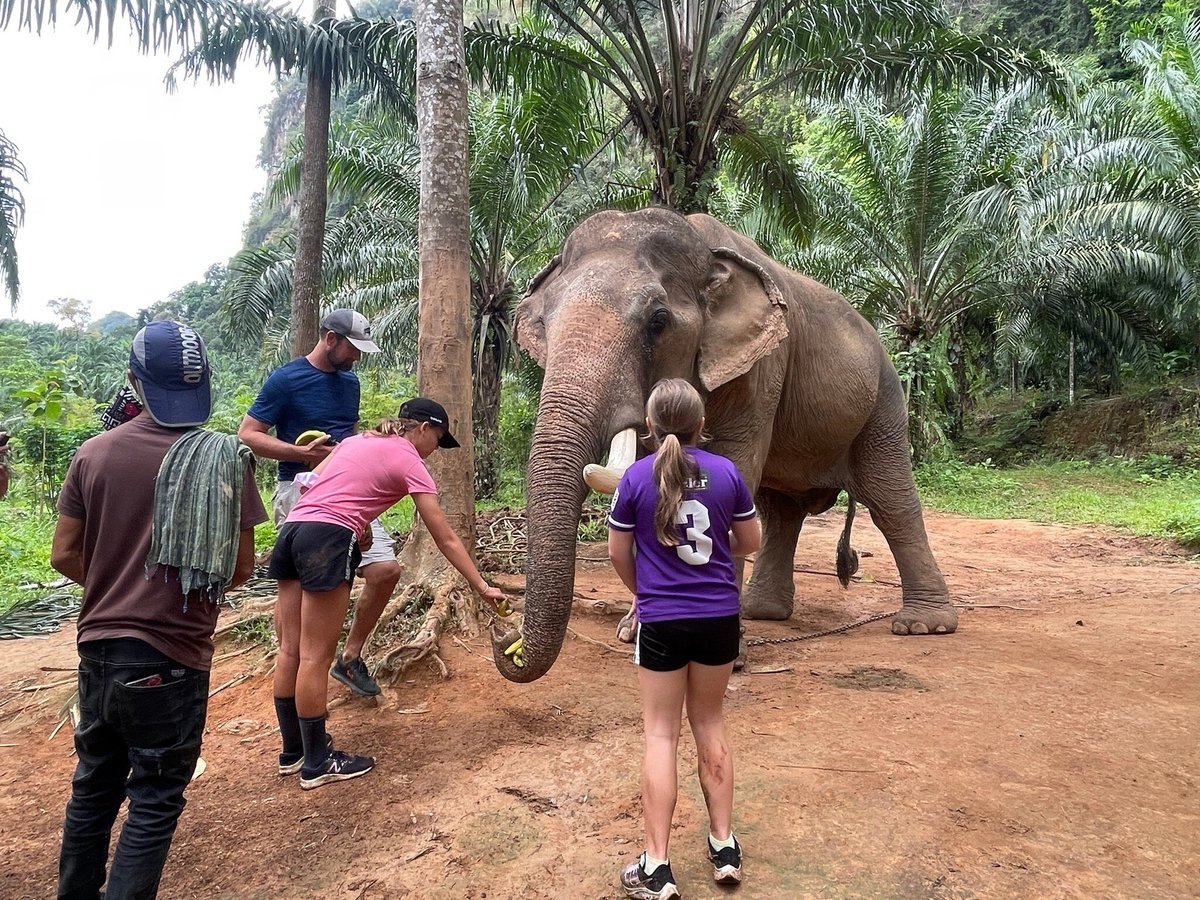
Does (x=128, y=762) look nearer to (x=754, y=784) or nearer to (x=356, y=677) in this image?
(x=356, y=677)

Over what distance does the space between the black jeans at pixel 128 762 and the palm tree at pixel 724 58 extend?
763 centimetres

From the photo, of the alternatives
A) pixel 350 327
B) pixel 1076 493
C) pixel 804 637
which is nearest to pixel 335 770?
pixel 350 327

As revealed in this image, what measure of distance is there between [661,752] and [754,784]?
86cm

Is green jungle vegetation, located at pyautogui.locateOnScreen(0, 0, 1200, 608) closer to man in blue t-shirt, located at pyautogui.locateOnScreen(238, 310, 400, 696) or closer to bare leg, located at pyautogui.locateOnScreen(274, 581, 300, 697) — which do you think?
man in blue t-shirt, located at pyautogui.locateOnScreen(238, 310, 400, 696)

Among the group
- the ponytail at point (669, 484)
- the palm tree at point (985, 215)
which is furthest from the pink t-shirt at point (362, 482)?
the palm tree at point (985, 215)

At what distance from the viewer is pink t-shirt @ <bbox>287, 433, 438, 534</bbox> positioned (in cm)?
354

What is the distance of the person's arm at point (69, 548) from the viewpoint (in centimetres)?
260

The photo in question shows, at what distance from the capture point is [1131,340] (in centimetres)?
2012

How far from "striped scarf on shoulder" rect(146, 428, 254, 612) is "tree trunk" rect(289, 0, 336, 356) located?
8166 mm

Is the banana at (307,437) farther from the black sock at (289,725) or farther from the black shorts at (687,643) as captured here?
the black shorts at (687,643)

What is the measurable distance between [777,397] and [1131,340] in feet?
61.6

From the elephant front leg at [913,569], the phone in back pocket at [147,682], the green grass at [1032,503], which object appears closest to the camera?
the phone in back pocket at [147,682]

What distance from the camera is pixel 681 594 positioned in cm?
272

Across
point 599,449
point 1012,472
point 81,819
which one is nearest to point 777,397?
point 599,449
